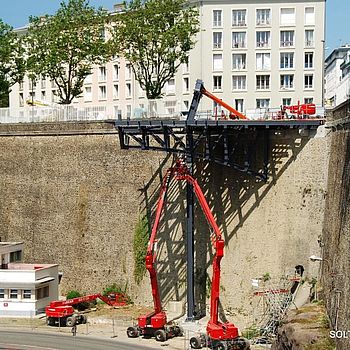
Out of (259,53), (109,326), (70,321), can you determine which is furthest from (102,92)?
(109,326)

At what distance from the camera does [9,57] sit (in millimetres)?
63156

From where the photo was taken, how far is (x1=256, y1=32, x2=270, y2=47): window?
67.8 metres

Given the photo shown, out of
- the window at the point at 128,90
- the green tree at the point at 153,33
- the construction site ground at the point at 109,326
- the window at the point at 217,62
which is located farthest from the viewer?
the window at the point at 128,90

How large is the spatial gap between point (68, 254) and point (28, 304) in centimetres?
512

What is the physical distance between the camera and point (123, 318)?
146 feet

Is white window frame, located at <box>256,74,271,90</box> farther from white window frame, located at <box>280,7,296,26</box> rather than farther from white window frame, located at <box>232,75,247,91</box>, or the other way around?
white window frame, located at <box>280,7,296,26</box>

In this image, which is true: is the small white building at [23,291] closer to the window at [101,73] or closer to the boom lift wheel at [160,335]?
the boom lift wheel at [160,335]

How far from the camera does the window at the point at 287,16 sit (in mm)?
67188

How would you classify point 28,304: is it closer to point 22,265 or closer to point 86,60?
point 22,265

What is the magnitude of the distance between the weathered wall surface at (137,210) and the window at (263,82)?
2201 centimetres

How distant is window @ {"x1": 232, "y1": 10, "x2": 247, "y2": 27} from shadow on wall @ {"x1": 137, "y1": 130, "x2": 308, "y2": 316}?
2499 centimetres

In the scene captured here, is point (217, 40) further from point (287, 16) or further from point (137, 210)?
point (137, 210)

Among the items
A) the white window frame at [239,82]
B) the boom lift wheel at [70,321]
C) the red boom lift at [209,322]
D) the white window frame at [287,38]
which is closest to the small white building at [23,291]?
the boom lift wheel at [70,321]

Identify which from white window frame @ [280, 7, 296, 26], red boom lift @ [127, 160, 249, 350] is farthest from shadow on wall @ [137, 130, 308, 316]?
white window frame @ [280, 7, 296, 26]
